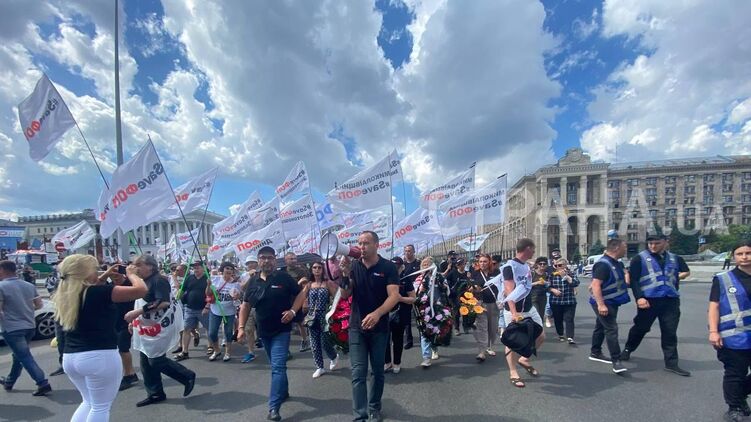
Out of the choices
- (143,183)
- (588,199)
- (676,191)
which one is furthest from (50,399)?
(676,191)

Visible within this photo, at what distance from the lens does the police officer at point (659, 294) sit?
506 cm

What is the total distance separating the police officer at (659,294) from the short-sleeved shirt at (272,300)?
186 inches

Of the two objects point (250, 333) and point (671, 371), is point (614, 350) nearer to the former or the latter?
point (671, 371)

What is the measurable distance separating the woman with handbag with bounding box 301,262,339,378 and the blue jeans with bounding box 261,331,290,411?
1.14 meters

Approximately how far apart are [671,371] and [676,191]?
107 meters

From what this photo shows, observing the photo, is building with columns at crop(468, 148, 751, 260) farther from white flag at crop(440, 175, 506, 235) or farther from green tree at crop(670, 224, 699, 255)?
white flag at crop(440, 175, 506, 235)

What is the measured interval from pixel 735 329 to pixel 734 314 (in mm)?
144

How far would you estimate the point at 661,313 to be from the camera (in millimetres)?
5129

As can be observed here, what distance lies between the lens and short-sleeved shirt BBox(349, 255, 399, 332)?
3.71 m

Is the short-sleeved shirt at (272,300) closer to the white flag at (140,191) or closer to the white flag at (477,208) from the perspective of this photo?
the white flag at (140,191)

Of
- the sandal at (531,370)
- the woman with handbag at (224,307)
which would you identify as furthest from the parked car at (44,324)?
the sandal at (531,370)

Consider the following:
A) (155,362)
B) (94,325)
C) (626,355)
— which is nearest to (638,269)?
(626,355)

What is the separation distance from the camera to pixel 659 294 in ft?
16.8

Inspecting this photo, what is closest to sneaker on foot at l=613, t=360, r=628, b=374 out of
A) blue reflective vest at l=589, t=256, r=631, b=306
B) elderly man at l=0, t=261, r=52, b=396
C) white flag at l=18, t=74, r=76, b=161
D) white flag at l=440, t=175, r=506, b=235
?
blue reflective vest at l=589, t=256, r=631, b=306
